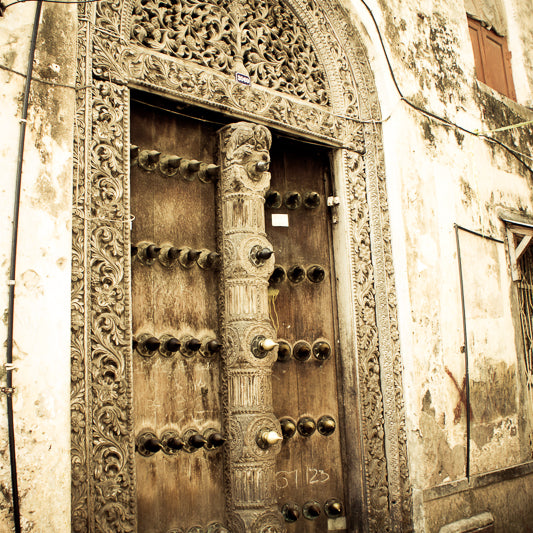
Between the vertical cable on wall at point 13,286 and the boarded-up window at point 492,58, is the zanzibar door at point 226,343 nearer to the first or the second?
the vertical cable on wall at point 13,286

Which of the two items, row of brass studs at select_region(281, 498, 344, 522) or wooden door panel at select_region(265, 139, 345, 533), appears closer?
row of brass studs at select_region(281, 498, 344, 522)

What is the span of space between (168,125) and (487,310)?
2.62 meters

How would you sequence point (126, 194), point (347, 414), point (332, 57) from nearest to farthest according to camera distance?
point (126, 194), point (347, 414), point (332, 57)

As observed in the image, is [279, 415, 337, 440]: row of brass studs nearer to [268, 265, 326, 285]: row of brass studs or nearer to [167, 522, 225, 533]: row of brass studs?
[167, 522, 225, 533]: row of brass studs

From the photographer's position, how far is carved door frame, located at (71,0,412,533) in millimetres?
2482

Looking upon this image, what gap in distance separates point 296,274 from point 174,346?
0.97m

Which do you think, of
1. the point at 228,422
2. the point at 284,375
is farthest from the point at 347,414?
the point at 228,422

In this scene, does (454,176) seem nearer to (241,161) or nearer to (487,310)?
(487,310)

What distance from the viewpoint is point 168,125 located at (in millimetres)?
3270

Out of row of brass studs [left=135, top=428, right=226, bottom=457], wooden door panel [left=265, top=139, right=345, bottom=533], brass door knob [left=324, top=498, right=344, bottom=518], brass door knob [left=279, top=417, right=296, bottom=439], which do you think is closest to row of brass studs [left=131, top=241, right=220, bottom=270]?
wooden door panel [left=265, top=139, right=345, bottom=533]

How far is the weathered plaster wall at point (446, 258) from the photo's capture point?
3643 mm

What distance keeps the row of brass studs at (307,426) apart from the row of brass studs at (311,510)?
378mm

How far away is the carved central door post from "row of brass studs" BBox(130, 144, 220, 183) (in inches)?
3.6

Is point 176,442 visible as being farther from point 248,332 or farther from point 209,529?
point 248,332
